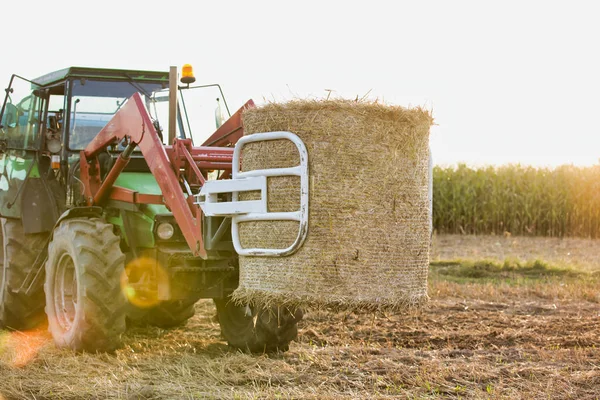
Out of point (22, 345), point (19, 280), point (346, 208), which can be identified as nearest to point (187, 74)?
point (19, 280)

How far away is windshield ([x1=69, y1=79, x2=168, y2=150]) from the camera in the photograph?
22.7ft

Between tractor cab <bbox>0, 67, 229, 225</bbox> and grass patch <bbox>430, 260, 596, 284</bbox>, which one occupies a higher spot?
tractor cab <bbox>0, 67, 229, 225</bbox>

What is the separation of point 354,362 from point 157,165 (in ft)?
6.41

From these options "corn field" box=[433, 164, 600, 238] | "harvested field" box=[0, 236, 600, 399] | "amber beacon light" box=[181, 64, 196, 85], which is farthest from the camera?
"corn field" box=[433, 164, 600, 238]

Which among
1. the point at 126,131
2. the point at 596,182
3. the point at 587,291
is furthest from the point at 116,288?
the point at 596,182

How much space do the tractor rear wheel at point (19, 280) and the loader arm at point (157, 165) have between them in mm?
920

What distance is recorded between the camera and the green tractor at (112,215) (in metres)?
5.69

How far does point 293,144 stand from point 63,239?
94.4 inches

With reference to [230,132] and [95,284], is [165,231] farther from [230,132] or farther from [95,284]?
[230,132]

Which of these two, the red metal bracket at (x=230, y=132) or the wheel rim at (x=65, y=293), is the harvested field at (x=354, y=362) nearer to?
the wheel rim at (x=65, y=293)

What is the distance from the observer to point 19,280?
7059mm

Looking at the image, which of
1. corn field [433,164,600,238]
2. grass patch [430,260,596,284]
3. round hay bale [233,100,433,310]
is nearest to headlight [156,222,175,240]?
round hay bale [233,100,433,310]

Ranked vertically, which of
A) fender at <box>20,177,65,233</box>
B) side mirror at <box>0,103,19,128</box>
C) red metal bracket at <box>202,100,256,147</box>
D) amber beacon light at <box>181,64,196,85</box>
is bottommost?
fender at <box>20,177,65,233</box>

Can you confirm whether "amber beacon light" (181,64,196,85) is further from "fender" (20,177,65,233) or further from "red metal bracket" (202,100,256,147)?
"fender" (20,177,65,233)
